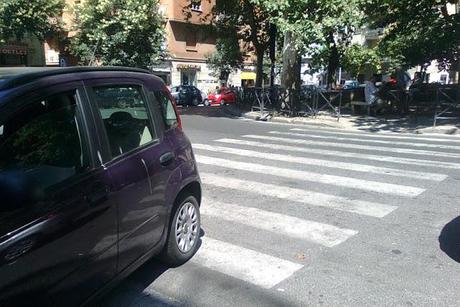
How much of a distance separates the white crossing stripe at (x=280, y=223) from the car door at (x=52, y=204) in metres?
2.38

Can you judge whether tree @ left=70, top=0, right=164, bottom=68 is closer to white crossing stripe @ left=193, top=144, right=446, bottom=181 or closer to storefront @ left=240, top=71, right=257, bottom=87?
white crossing stripe @ left=193, top=144, right=446, bottom=181

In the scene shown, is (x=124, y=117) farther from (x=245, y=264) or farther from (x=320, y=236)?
(x=320, y=236)

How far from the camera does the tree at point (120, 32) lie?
27.4m

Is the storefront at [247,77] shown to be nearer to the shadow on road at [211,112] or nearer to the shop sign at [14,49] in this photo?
the shop sign at [14,49]

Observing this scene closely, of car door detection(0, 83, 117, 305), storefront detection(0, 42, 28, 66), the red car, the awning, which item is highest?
storefront detection(0, 42, 28, 66)

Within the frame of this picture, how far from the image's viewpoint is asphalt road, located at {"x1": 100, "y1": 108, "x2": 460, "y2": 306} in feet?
12.3

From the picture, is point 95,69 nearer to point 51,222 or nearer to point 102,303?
point 51,222

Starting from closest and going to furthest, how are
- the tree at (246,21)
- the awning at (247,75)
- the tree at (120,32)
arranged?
the tree at (246,21) → the tree at (120,32) → the awning at (247,75)

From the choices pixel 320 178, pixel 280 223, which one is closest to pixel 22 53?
pixel 320 178

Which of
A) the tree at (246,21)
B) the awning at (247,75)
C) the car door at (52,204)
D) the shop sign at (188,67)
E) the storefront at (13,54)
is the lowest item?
the car door at (52,204)

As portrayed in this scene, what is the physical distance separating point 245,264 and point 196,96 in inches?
1169

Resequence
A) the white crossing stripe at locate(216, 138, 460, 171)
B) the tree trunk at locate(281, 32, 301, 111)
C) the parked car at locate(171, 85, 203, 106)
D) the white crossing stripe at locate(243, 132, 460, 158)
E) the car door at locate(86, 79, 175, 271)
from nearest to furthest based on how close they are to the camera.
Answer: the car door at locate(86, 79, 175, 271) < the white crossing stripe at locate(216, 138, 460, 171) < the white crossing stripe at locate(243, 132, 460, 158) < the tree trunk at locate(281, 32, 301, 111) < the parked car at locate(171, 85, 203, 106)

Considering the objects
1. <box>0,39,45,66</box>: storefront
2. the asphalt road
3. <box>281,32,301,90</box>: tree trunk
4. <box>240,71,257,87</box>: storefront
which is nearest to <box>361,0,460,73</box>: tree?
<box>281,32,301,90</box>: tree trunk

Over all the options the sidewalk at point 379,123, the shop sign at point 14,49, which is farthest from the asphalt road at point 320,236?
the shop sign at point 14,49
